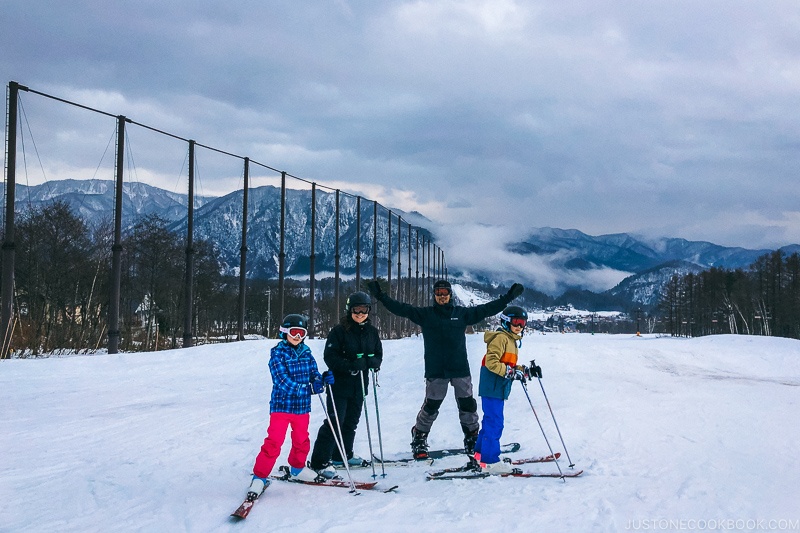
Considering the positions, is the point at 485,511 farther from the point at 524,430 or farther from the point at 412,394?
the point at 412,394

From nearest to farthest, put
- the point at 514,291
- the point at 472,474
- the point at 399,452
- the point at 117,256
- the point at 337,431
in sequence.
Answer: the point at 472,474, the point at 337,431, the point at 514,291, the point at 399,452, the point at 117,256

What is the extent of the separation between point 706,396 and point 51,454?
1267 centimetres

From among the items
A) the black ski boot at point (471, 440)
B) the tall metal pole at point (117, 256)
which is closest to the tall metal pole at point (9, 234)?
the tall metal pole at point (117, 256)

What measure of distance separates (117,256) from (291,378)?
1723 cm

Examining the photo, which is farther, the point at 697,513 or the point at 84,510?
the point at 84,510

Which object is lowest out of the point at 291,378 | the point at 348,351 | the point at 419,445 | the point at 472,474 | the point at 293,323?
the point at 472,474

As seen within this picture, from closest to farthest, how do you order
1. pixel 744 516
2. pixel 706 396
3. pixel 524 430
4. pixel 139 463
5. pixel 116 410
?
1. pixel 744 516
2. pixel 139 463
3. pixel 524 430
4. pixel 116 410
5. pixel 706 396

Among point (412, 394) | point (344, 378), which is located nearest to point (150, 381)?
point (412, 394)

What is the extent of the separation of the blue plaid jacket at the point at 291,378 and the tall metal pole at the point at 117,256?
54.1ft

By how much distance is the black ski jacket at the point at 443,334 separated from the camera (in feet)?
25.3

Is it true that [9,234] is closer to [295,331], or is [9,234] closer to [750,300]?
[295,331]

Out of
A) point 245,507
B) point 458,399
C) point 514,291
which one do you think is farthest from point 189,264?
point 245,507

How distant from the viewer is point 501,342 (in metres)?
7.14

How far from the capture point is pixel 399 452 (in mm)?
8602
